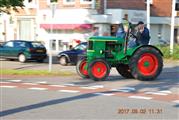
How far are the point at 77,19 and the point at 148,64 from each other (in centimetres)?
2549

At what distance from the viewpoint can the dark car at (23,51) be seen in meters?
33.4

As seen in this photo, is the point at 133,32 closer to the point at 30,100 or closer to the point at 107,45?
the point at 107,45

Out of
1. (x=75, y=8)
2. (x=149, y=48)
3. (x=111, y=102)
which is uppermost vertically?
(x=75, y=8)

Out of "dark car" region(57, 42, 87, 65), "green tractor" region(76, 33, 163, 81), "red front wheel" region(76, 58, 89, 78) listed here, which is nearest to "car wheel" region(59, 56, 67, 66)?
"dark car" region(57, 42, 87, 65)

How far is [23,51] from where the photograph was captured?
33.6 meters

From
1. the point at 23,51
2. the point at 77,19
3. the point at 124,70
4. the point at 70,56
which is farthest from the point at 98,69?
the point at 77,19

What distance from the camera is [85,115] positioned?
35.4 feet

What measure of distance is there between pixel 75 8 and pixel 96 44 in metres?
26.0

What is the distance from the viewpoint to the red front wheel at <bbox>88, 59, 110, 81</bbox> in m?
18.3

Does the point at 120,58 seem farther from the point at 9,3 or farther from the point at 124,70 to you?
the point at 9,3

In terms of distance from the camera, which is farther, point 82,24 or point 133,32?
point 82,24

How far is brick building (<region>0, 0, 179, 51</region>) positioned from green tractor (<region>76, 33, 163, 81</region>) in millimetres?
21131

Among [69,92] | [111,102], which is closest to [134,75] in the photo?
[69,92]

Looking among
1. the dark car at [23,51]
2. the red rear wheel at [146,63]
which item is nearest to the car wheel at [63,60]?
the dark car at [23,51]
